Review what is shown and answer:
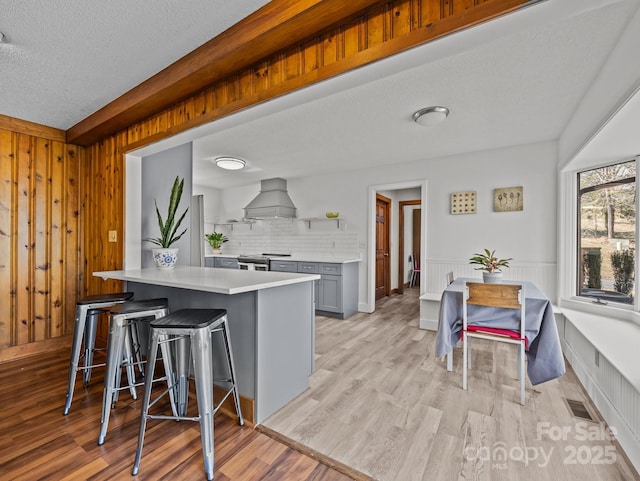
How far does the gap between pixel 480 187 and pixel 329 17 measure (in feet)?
10.7

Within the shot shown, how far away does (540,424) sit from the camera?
180 centimetres

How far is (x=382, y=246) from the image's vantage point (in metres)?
5.61

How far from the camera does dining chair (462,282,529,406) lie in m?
2.10

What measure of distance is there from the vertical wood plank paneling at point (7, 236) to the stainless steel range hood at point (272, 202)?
3210 millimetres

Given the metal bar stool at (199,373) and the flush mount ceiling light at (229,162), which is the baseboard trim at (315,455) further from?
the flush mount ceiling light at (229,162)

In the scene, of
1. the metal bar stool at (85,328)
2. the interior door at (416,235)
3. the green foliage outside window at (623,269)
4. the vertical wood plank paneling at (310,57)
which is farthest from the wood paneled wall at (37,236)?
the interior door at (416,235)

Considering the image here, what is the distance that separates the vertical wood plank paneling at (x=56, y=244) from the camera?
307 centimetres

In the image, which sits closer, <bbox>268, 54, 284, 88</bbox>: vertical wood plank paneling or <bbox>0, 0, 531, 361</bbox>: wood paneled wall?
<bbox>268, 54, 284, 88</bbox>: vertical wood plank paneling

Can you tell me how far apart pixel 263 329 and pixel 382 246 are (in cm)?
414

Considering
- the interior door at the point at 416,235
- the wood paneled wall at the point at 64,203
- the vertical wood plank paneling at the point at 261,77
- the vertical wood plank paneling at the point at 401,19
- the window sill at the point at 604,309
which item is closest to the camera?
the vertical wood plank paneling at the point at 401,19

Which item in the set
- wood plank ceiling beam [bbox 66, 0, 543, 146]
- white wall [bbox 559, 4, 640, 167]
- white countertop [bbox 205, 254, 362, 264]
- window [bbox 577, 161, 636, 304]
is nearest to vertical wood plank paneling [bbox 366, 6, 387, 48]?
wood plank ceiling beam [bbox 66, 0, 543, 146]

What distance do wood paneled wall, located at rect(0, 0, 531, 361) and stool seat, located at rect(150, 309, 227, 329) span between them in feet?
4.30

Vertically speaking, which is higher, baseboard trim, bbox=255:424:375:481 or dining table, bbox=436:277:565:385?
dining table, bbox=436:277:565:385

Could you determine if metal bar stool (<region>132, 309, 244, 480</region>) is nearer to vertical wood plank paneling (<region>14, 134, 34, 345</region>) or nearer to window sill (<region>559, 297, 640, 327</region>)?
vertical wood plank paneling (<region>14, 134, 34, 345</region>)
